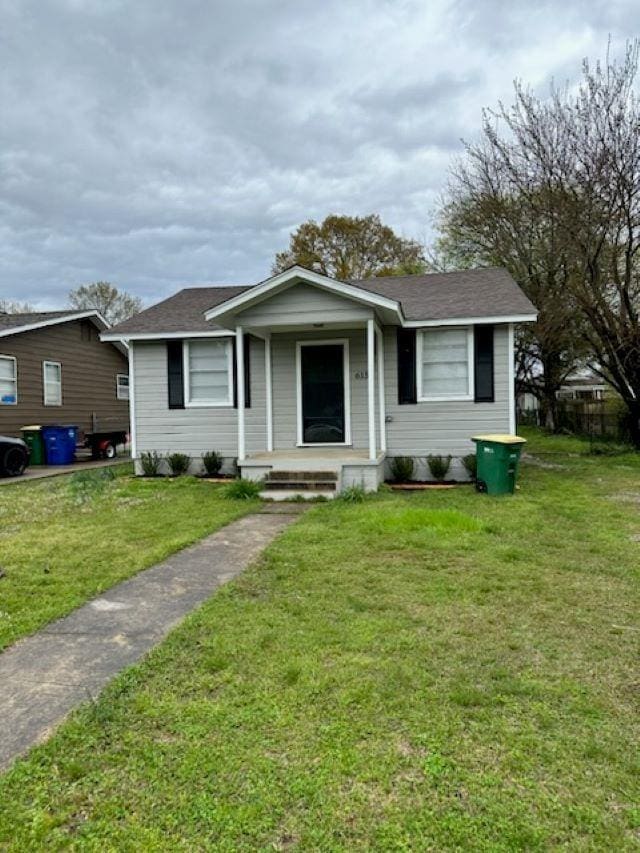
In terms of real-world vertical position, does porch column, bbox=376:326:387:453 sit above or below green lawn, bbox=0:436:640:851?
above

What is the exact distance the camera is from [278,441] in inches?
404

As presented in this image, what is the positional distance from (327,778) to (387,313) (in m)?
7.57

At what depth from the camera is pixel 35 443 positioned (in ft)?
46.5

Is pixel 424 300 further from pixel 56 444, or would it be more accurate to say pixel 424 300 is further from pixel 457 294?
pixel 56 444

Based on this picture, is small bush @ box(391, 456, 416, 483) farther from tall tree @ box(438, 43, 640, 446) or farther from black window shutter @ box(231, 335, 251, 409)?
tall tree @ box(438, 43, 640, 446)

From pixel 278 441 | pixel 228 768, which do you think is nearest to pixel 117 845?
pixel 228 768

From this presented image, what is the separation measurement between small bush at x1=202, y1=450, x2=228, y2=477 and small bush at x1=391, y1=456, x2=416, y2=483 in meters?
3.37

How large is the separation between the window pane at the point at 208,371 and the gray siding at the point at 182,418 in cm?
29

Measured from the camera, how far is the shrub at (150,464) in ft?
34.6

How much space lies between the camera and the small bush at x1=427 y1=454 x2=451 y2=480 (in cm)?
938

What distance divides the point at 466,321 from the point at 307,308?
281cm

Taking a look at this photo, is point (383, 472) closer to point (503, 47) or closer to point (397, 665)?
point (397, 665)

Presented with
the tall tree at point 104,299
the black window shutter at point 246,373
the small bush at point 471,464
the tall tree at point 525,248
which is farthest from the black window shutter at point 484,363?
the tall tree at point 104,299

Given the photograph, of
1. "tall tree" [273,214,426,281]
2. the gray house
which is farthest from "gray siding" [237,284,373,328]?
"tall tree" [273,214,426,281]
